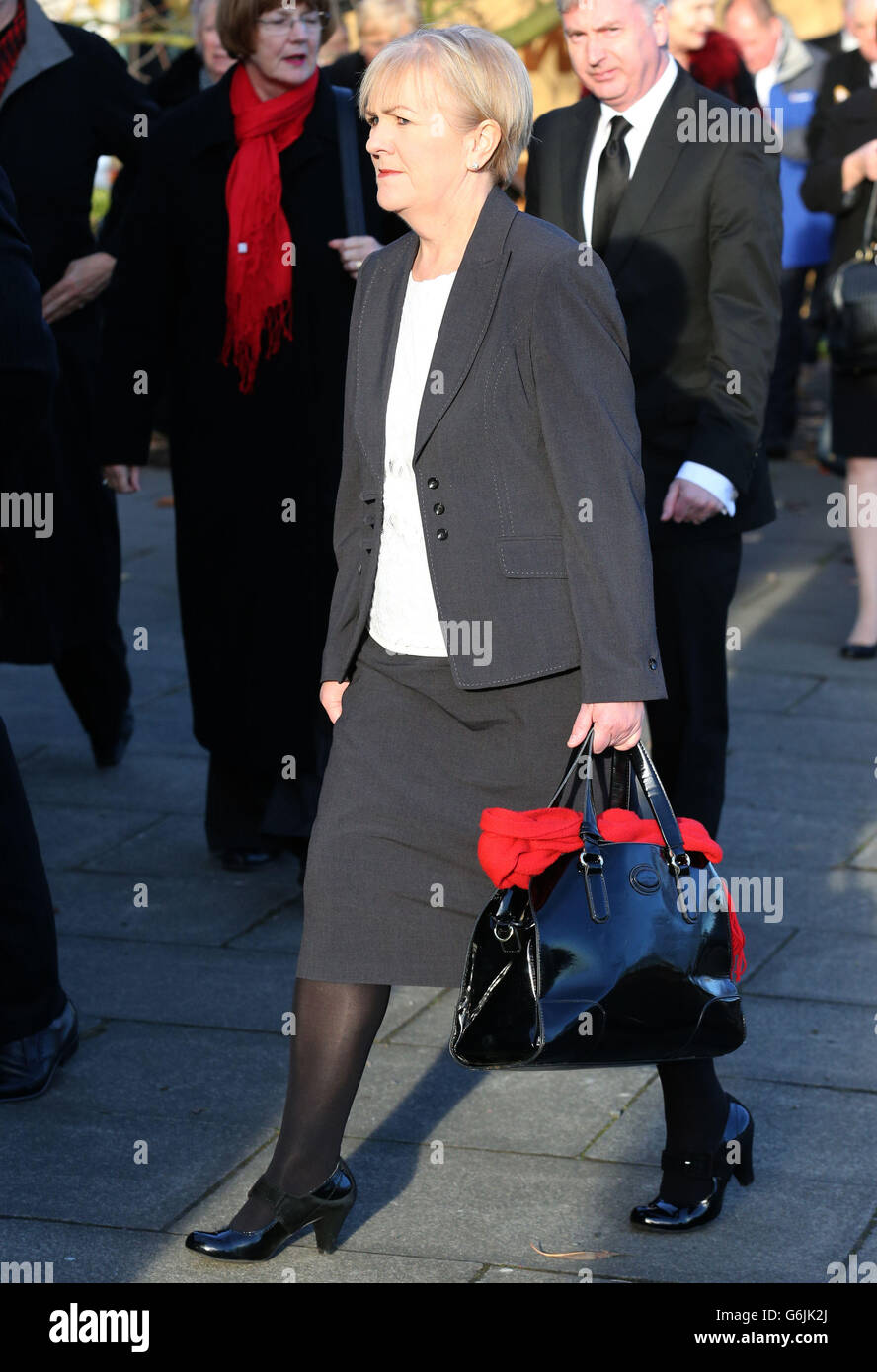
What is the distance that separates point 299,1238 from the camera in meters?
3.77

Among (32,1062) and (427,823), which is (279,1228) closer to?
(427,823)

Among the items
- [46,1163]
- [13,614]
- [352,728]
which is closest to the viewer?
[352,728]

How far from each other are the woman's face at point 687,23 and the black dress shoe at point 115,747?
3846 mm

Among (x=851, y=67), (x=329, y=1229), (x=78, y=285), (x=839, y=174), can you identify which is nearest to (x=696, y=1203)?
(x=329, y=1229)

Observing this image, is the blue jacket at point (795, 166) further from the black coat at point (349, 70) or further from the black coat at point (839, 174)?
the black coat at point (349, 70)

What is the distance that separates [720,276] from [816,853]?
5.96ft

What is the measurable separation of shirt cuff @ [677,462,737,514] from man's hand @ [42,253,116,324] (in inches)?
89.5

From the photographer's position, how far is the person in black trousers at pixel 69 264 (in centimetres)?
620

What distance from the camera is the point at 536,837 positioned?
3.35 meters

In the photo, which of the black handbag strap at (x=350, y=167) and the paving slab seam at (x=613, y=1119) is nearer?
the paving slab seam at (x=613, y=1119)

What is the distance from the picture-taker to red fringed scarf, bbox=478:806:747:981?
334cm

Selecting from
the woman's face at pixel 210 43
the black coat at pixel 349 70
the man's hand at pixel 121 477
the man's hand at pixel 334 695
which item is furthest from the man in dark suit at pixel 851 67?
A: the man's hand at pixel 334 695

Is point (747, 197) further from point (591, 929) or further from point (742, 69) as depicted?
point (742, 69)
